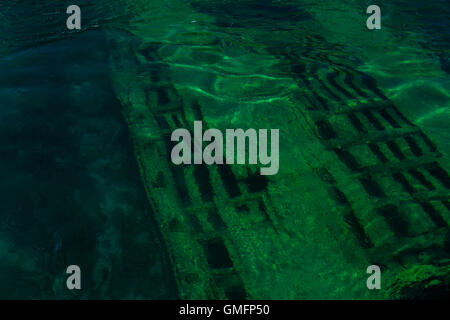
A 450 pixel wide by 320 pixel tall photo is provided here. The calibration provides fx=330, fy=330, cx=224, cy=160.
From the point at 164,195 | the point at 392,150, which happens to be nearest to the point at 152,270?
the point at 164,195

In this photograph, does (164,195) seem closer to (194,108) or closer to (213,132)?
(213,132)

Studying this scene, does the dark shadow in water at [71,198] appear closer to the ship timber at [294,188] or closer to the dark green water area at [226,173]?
the dark green water area at [226,173]

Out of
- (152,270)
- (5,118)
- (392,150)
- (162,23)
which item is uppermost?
(162,23)

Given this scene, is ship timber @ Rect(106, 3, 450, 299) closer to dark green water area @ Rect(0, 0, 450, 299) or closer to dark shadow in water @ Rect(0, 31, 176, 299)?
dark green water area @ Rect(0, 0, 450, 299)

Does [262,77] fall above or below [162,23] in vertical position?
below

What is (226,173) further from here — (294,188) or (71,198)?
(71,198)

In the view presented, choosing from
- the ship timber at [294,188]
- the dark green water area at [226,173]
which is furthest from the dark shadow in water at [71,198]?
the ship timber at [294,188]

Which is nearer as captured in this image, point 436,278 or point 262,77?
point 436,278
